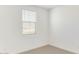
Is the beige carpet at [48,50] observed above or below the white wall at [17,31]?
below

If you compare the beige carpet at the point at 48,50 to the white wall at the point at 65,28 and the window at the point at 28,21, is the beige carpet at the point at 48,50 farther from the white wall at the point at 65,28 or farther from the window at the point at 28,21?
the window at the point at 28,21

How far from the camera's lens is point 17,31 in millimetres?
1547

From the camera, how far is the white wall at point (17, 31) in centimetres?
153

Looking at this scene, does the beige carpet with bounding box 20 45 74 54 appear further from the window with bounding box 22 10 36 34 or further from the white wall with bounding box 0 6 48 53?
the window with bounding box 22 10 36 34

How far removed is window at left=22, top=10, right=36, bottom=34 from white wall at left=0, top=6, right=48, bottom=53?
5cm

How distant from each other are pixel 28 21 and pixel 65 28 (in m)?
0.49

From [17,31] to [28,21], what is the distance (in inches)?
7.5

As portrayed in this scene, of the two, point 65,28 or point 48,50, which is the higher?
point 65,28

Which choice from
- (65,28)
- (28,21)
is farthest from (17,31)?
(65,28)

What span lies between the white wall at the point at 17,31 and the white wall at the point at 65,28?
10cm

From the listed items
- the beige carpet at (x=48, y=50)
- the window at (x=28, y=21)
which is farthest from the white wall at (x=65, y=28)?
the window at (x=28, y=21)

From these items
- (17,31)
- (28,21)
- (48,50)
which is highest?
(28,21)

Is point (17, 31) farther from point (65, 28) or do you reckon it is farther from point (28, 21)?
point (65, 28)

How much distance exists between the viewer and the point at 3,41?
153cm
